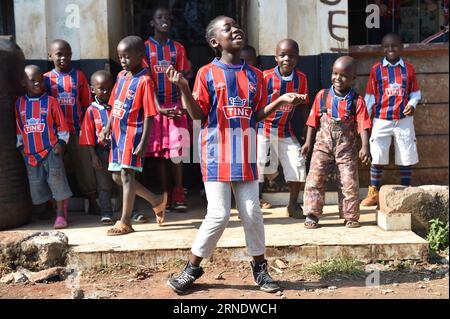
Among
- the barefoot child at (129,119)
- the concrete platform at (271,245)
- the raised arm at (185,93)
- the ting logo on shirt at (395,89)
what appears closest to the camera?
the raised arm at (185,93)

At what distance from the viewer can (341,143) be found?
457 centimetres

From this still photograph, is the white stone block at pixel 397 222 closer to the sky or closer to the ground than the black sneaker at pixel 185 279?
closer to the sky

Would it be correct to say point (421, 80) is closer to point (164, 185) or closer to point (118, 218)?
point (164, 185)

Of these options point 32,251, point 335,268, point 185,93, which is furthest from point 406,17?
point 32,251

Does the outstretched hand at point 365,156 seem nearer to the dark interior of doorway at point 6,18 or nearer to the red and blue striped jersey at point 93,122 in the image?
the red and blue striped jersey at point 93,122

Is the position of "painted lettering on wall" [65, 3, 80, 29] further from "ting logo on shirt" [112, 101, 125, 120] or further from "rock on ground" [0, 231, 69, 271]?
"rock on ground" [0, 231, 69, 271]

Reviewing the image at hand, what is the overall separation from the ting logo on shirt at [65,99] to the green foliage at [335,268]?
106 inches

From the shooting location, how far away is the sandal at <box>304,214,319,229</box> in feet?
14.8

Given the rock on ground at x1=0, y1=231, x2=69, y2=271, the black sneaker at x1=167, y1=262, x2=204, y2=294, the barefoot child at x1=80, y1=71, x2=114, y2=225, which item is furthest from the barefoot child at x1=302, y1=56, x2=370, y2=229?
the rock on ground at x1=0, y1=231, x2=69, y2=271

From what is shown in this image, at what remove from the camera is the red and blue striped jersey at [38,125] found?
4.66 metres

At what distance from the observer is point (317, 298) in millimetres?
3406

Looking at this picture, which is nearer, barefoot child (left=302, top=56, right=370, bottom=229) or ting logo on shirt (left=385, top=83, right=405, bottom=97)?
barefoot child (left=302, top=56, right=370, bottom=229)

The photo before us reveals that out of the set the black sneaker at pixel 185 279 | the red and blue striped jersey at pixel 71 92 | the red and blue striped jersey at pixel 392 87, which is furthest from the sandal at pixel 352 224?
the red and blue striped jersey at pixel 71 92

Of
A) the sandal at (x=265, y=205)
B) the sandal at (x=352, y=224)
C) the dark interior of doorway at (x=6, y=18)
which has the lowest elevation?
the sandal at (x=352, y=224)
